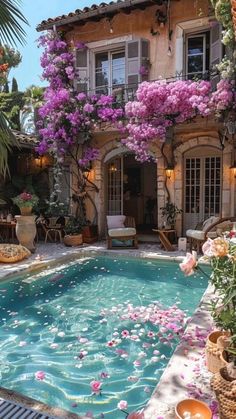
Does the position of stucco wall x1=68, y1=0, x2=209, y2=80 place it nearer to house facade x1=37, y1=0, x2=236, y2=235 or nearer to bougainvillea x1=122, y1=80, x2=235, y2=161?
house facade x1=37, y1=0, x2=236, y2=235

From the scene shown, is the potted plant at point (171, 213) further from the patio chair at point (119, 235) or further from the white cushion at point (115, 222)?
the white cushion at point (115, 222)

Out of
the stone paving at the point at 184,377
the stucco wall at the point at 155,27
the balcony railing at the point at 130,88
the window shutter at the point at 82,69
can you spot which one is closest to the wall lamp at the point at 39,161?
the window shutter at the point at 82,69

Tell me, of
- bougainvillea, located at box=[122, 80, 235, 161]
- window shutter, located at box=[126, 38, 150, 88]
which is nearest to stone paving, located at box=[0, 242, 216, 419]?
bougainvillea, located at box=[122, 80, 235, 161]

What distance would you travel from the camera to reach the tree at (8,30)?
11.6ft

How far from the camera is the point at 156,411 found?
2643 millimetres

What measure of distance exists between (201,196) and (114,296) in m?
5.97

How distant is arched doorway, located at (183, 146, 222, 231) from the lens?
1120 cm

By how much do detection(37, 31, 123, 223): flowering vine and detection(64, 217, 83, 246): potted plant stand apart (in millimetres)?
489

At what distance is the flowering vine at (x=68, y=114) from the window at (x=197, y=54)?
2.63 m

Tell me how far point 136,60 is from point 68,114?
2.77m

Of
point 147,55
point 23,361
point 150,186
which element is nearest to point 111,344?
point 23,361

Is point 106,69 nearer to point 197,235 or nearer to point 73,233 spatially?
point 73,233

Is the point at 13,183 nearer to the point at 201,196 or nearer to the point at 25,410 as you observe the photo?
the point at 201,196

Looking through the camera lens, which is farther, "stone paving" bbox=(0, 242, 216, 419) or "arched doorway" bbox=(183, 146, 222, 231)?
"arched doorway" bbox=(183, 146, 222, 231)
